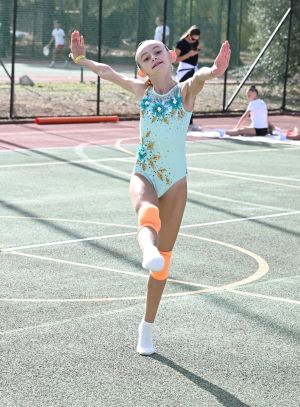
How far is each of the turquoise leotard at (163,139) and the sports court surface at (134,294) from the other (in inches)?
45.7

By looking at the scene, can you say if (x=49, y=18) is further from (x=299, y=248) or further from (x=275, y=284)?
(x=275, y=284)

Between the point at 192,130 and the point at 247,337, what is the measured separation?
1578 cm

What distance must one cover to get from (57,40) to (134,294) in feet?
66.5

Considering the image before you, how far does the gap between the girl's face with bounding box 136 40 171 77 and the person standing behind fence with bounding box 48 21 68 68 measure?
2001 cm

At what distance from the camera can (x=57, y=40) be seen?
2831 cm

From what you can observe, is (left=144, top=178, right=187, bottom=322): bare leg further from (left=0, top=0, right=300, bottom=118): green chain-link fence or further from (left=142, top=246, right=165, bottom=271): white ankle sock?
(left=0, top=0, right=300, bottom=118): green chain-link fence

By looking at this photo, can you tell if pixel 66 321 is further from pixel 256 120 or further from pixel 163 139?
pixel 256 120

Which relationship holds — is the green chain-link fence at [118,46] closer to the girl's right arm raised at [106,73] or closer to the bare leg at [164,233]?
the girl's right arm raised at [106,73]

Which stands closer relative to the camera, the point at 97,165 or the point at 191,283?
the point at 191,283

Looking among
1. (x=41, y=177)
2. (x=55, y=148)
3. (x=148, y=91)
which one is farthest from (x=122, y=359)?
(x=55, y=148)

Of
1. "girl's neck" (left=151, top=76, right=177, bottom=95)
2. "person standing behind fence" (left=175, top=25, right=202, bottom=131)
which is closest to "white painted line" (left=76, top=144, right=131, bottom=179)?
"person standing behind fence" (left=175, top=25, right=202, bottom=131)

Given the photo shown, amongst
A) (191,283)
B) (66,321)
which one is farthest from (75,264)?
A: (66,321)

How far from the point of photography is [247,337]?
7.58 m

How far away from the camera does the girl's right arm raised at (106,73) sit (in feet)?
24.3
